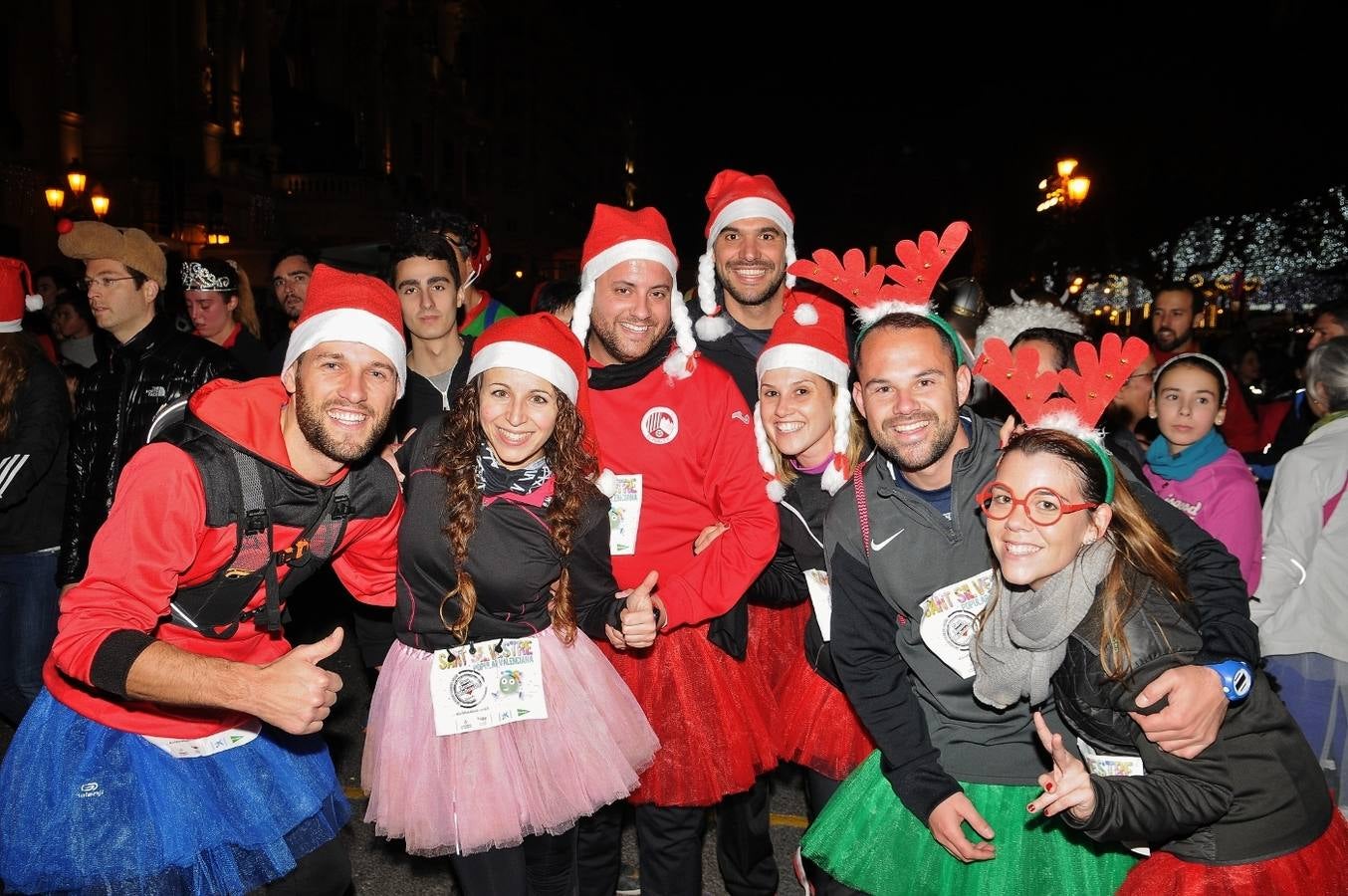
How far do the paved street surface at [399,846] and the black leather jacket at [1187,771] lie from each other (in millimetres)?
2212

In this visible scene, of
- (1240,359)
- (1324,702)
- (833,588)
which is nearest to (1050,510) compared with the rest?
(833,588)

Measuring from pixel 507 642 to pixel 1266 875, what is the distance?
7.61ft

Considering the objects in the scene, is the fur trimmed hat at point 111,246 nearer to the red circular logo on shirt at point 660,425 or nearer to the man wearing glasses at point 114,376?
the man wearing glasses at point 114,376

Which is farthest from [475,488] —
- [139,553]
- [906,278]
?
[906,278]

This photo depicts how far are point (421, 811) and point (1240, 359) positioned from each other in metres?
10.4

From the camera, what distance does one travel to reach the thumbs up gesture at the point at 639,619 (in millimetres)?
3354

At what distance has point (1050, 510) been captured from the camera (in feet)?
8.25

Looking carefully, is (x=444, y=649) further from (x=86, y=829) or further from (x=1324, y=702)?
(x=1324, y=702)

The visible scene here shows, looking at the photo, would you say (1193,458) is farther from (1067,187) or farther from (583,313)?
(1067,187)

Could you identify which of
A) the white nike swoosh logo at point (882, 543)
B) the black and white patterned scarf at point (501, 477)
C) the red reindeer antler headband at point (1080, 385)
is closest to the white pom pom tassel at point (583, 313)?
the black and white patterned scarf at point (501, 477)

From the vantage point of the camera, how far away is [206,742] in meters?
2.94

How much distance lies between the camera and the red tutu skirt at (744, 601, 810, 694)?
4.16 metres

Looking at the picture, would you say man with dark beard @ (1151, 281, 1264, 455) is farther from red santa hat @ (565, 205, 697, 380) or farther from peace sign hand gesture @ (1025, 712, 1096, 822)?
peace sign hand gesture @ (1025, 712, 1096, 822)

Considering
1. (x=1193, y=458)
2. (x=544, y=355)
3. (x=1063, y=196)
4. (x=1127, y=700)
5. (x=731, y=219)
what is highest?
(x=1063, y=196)
